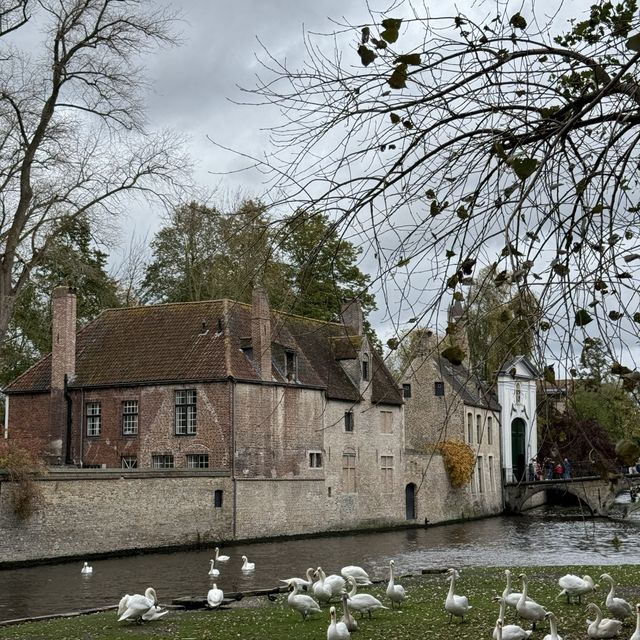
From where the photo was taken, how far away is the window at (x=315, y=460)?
39909 mm

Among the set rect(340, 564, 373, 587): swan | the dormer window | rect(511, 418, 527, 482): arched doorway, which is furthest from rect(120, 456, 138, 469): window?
rect(511, 418, 527, 482): arched doorway

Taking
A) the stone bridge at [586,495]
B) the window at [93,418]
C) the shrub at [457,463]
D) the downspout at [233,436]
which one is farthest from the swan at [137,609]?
the stone bridge at [586,495]

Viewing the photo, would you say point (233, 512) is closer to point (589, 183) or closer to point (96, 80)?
point (96, 80)

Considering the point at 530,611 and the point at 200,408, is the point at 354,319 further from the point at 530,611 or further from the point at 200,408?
the point at 530,611

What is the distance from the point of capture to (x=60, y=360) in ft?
126

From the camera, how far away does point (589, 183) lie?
21.0 ft

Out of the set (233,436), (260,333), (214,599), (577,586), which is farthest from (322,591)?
(260,333)

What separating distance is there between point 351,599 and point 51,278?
1476 inches

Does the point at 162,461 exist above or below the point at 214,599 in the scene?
above

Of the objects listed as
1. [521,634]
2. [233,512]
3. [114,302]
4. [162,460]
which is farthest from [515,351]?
[114,302]

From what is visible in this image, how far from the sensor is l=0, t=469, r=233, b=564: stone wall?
92.3 ft

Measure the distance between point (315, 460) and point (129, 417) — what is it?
7606 millimetres

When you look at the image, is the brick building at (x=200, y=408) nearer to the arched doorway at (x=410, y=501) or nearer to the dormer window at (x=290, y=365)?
the dormer window at (x=290, y=365)

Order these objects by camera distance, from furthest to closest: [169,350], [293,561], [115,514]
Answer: [169,350] < [115,514] < [293,561]
